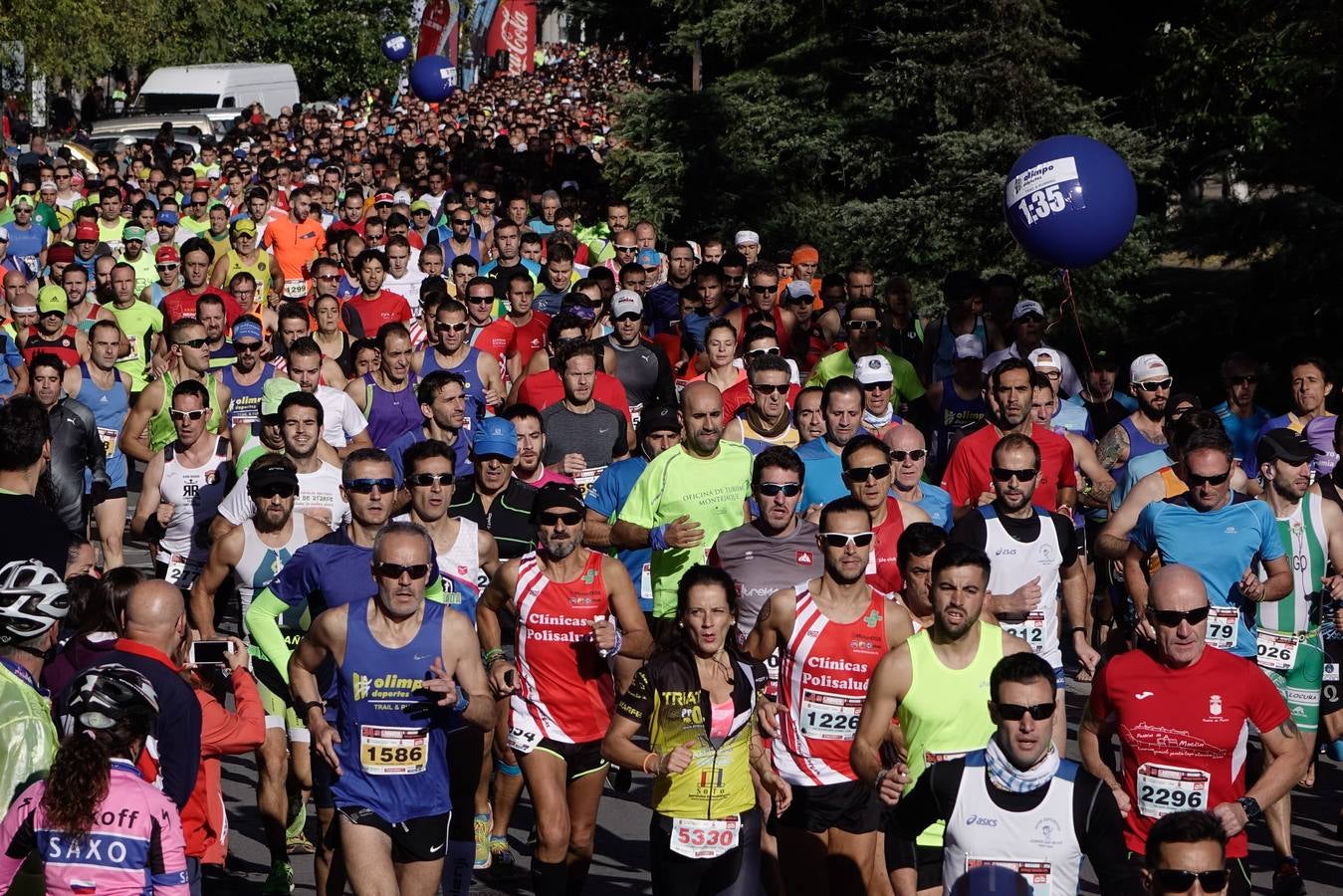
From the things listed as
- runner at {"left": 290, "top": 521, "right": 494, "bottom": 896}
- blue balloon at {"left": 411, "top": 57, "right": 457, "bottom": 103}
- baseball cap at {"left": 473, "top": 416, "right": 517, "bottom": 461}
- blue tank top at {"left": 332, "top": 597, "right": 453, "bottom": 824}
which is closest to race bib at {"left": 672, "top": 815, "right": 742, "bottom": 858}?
runner at {"left": 290, "top": 521, "right": 494, "bottom": 896}

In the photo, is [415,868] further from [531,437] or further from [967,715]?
[531,437]

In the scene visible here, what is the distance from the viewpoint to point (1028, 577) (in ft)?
27.5

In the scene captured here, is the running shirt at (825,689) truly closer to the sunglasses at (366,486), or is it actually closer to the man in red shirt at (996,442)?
the sunglasses at (366,486)

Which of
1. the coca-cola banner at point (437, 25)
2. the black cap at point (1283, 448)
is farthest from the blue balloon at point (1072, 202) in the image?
the coca-cola banner at point (437, 25)

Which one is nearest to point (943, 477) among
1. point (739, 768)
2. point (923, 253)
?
point (739, 768)

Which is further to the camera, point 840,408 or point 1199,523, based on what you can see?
point 840,408

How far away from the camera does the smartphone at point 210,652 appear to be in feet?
22.6

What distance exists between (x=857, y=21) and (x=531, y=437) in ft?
53.1

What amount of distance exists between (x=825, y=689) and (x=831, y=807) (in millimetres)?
427

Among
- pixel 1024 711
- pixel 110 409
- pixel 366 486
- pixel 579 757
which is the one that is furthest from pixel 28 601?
pixel 110 409

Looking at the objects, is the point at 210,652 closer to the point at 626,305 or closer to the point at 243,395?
the point at 243,395

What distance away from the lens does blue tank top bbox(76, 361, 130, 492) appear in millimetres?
13484

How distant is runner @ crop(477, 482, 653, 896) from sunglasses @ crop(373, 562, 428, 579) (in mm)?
1074

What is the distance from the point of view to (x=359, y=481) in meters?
8.19
